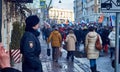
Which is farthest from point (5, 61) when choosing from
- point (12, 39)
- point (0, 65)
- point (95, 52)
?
point (12, 39)

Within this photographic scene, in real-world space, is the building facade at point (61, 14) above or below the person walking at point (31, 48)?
below

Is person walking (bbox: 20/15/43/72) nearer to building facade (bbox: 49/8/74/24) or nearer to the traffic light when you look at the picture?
the traffic light

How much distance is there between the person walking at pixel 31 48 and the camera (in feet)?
24.1

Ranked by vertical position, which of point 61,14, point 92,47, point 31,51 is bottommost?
point 61,14

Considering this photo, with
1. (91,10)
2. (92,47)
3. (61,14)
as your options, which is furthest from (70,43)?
(61,14)

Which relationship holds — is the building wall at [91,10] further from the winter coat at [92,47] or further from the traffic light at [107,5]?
the traffic light at [107,5]

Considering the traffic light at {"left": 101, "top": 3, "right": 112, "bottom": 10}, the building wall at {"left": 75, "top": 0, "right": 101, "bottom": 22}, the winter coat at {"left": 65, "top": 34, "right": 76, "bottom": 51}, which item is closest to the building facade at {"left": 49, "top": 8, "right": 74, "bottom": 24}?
the building wall at {"left": 75, "top": 0, "right": 101, "bottom": 22}

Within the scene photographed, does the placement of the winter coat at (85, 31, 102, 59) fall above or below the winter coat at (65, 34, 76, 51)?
above

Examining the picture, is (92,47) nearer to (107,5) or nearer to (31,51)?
(107,5)

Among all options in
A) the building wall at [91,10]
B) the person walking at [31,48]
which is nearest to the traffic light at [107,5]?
the person walking at [31,48]

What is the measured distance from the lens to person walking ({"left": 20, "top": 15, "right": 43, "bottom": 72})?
24.1ft

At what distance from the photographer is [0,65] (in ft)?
11.1

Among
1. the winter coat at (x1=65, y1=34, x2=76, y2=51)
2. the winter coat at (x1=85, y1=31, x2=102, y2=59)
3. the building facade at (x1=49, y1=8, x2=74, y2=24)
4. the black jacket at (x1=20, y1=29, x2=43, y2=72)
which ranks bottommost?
the building facade at (x1=49, y1=8, x2=74, y2=24)

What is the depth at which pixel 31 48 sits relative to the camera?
730 centimetres
